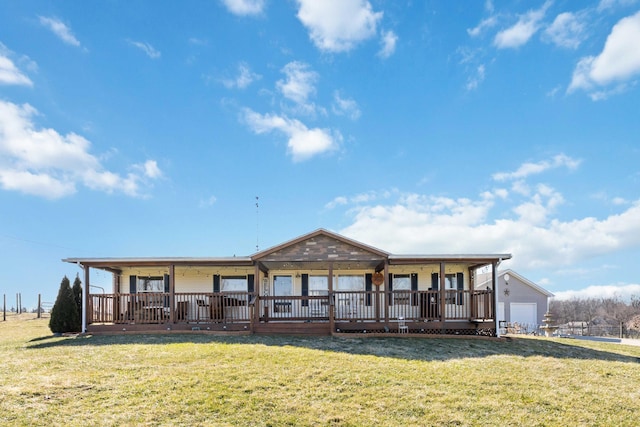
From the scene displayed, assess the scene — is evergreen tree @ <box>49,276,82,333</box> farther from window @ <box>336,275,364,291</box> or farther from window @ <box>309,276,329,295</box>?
window @ <box>336,275,364,291</box>

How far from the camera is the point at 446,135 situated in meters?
16.2

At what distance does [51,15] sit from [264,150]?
26.5 feet

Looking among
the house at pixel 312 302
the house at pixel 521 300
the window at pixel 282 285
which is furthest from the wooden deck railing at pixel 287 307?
the house at pixel 521 300

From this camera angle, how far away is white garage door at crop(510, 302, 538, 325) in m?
31.2

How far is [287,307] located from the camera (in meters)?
16.9

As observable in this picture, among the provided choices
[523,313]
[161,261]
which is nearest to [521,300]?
[523,313]

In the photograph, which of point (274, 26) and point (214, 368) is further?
point (274, 26)

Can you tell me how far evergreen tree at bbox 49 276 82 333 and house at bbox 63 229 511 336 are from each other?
1554mm

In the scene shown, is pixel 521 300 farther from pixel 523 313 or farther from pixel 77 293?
pixel 77 293

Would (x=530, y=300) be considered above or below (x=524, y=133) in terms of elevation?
below

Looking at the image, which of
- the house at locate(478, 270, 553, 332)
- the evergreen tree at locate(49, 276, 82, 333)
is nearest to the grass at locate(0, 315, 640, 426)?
the evergreen tree at locate(49, 276, 82, 333)

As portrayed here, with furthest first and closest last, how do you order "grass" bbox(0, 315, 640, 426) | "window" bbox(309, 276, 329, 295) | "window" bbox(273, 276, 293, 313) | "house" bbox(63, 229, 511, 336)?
1. "window" bbox(273, 276, 293, 313)
2. "window" bbox(309, 276, 329, 295)
3. "house" bbox(63, 229, 511, 336)
4. "grass" bbox(0, 315, 640, 426)

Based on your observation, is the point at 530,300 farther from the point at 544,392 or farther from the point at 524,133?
the point at 544,392

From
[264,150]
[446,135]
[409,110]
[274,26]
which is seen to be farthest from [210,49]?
[446,135]
